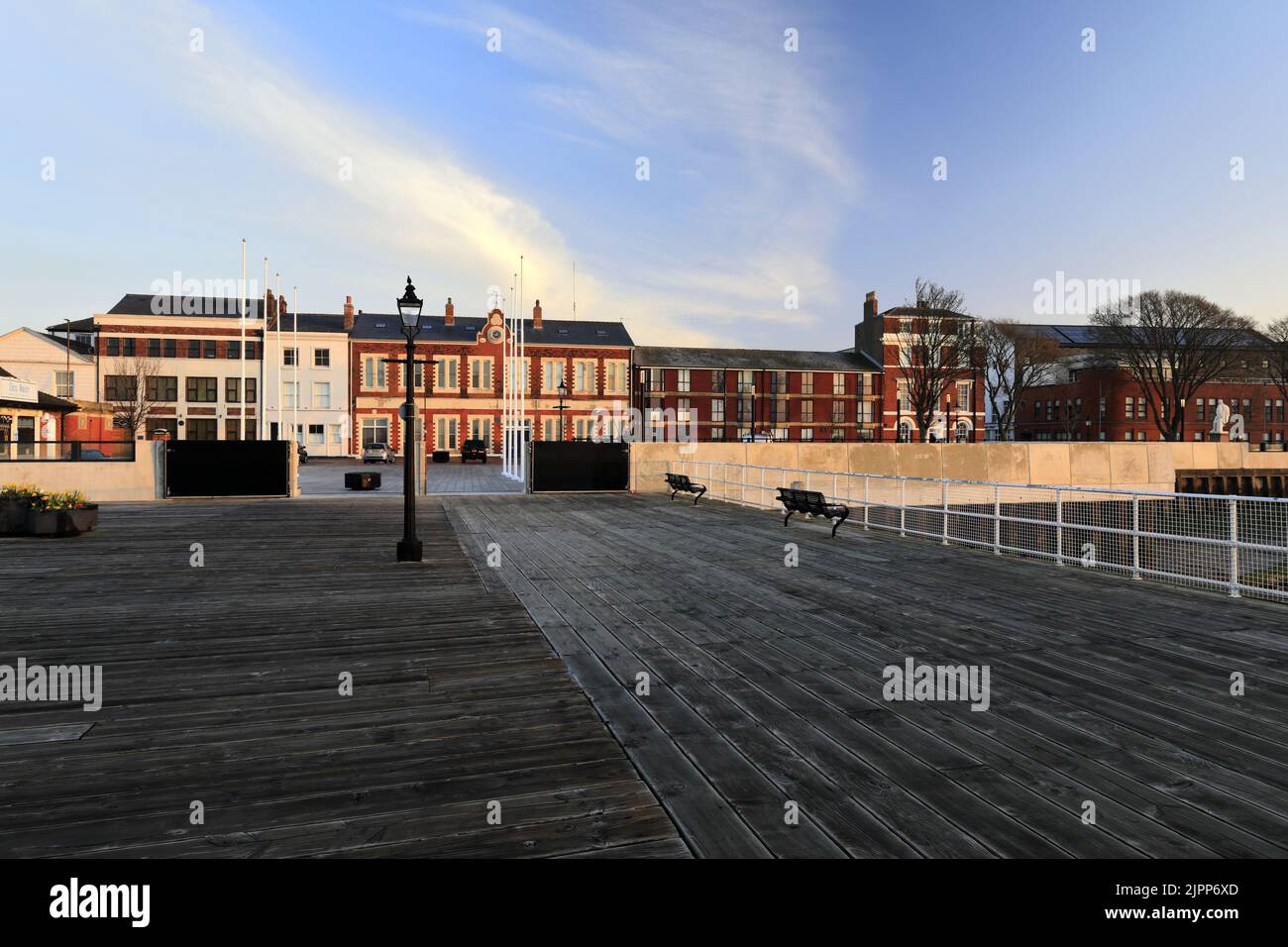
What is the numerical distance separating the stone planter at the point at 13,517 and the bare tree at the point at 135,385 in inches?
2021

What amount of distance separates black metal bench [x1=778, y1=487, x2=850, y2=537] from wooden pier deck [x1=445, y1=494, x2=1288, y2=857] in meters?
4.42

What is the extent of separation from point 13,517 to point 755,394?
60416 mm

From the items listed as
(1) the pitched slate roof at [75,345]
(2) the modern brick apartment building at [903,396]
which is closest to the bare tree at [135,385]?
(1) the pitched slate roof at [75,345]

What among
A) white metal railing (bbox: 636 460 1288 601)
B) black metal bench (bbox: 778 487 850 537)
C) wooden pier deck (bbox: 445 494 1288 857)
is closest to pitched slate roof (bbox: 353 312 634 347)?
white metal railing (bbox: 636 460 1288 601)

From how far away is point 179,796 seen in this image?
11.3ft

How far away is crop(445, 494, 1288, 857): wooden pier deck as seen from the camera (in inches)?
128

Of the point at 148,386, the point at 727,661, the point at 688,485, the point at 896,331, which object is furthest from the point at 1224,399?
the point at 148,386

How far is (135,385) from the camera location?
59.2 meters

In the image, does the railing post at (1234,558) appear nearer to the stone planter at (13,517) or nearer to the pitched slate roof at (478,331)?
the stone planter at (13,517)

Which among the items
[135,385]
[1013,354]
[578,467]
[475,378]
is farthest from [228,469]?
[1013,354]

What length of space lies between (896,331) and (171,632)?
7068 cm

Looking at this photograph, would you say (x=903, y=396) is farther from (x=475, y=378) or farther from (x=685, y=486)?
(x=685, y=486)

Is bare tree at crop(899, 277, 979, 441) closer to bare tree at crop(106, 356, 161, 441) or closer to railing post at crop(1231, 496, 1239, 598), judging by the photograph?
railing post at crop(1231, 496, 1239, 598)

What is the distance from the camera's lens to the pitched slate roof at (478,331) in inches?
2506
